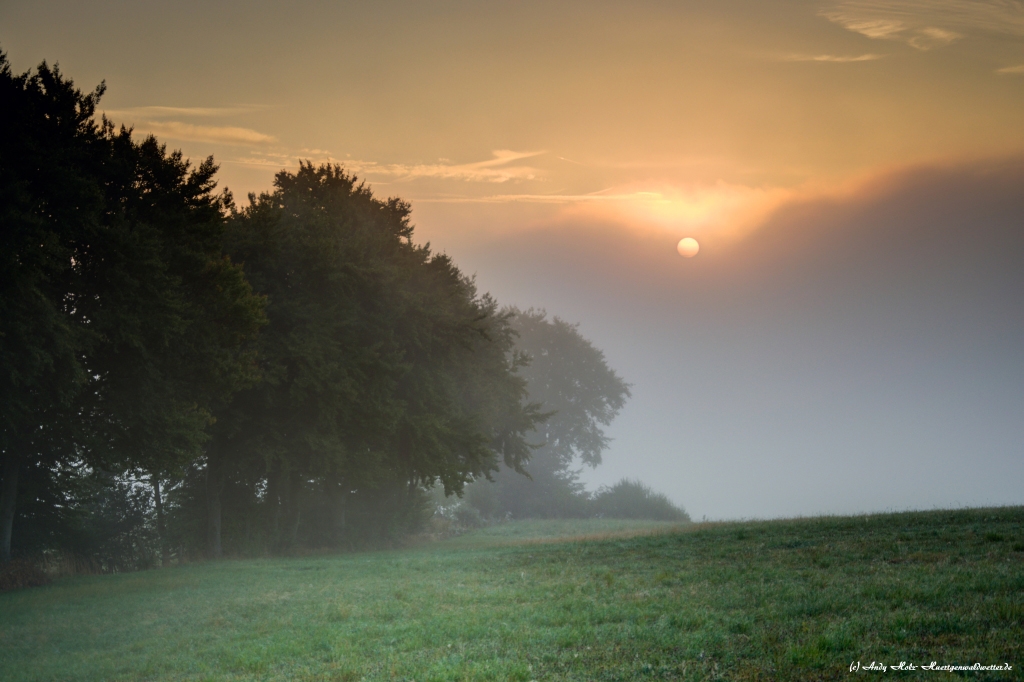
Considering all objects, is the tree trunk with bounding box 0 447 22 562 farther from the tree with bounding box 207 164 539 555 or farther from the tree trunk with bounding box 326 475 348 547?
the tree trunk with bounding box 326 475 348 547

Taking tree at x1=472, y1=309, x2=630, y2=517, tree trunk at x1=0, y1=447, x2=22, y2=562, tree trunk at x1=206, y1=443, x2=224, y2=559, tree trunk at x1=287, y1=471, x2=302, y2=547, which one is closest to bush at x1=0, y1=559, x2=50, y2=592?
tree trunk at x1=0, y1=447, x2=22, y2=562

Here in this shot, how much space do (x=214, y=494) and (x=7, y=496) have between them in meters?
7.81

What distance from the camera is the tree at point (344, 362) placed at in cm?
2981

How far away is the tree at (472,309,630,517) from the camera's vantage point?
2896 inches

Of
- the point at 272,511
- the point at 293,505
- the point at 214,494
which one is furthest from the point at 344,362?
the point at 293,505

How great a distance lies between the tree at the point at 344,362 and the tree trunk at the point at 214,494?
0.05 meters

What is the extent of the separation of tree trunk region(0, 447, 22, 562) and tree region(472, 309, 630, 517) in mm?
48716

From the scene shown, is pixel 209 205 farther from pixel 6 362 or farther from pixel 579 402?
pixel 579 402

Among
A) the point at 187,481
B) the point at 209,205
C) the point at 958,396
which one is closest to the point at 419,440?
the point at 187,481

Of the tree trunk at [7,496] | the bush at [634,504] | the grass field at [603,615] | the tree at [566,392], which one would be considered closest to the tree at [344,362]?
the tree trunk at [7,496]

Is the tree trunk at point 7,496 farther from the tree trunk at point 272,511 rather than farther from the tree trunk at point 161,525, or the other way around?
the tree trunk at point 272,511

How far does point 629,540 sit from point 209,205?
17.4 metres

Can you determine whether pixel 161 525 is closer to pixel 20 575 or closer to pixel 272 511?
pixel 272 511

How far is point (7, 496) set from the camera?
24.7 meters
